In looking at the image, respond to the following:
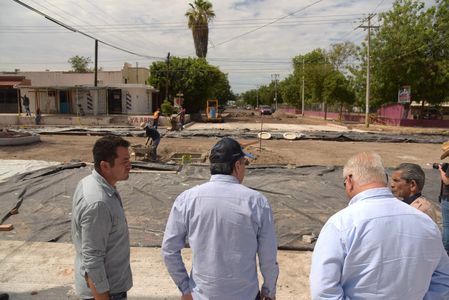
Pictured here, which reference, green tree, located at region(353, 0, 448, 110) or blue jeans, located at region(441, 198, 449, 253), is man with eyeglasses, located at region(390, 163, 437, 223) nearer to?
blue jeans, located at region(441, 198, 449, 253)

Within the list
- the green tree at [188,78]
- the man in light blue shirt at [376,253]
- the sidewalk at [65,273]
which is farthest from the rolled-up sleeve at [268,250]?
the green tree at [188,78]

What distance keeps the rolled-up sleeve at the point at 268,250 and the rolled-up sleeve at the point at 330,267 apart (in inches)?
18.4

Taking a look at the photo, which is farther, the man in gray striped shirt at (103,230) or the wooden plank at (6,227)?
the wooden plank at (6,227)

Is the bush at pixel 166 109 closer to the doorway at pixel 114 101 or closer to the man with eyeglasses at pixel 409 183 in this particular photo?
the doorway at pixel 114 101

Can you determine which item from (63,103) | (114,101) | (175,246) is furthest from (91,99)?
(175,246)

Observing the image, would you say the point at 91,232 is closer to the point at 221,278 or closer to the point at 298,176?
the point at 221,278

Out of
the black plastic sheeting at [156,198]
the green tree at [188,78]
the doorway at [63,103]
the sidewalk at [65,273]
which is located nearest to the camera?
the sidewalk at [65,273]

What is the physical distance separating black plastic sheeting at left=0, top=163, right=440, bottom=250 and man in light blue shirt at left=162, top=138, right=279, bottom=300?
319 centimetres

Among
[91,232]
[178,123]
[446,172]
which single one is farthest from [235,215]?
[178,123]

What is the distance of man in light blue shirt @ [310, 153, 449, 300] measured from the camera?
68.2 inches

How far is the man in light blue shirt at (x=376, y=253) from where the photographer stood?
173 cm

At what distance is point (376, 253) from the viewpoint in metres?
1.73

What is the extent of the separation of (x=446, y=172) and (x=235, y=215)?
10.6 ft

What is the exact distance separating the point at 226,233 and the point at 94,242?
2.62ft
